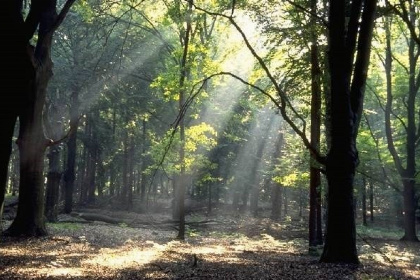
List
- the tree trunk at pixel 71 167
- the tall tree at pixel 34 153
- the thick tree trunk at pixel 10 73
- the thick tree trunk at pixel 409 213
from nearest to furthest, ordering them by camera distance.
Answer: the thick tree trunk at pixel 10 73, the tall tree at pixel 34 153, the thick tree trunk at pixel 409 213, the tree trunk at pixel 71 167

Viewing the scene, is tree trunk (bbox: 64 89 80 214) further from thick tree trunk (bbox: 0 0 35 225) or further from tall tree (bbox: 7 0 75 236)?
thick tree trunk (bbox: 0 0 35 225)

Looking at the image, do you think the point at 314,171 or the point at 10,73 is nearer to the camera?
the point at 10,73

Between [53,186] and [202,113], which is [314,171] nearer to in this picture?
[53,186]

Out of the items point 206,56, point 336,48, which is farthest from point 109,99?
point 336,48

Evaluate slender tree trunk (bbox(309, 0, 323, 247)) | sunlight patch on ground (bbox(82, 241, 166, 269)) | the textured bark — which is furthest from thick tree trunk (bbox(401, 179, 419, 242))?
sunlight patch on ground (bbox(82, 241, 166, 269))

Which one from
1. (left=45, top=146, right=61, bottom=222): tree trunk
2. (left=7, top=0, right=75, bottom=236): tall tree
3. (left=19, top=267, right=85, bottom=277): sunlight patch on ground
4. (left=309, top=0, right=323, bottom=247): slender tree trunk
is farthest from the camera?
(left=45, top=146, right=61, bottom=222): tree trunk

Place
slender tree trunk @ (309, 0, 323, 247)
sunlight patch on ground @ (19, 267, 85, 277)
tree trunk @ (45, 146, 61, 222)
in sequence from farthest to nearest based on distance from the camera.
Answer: tree trunk @ (45, 146, 61, 222) < slender tree trunk @ (309, 0, 323, 247) < sunlight patch on ground @ (19, 267, 85, 277)

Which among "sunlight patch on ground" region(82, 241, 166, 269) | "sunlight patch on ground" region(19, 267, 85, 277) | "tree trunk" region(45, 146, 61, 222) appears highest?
"tree trunk" region(45, 146, 61, 222)

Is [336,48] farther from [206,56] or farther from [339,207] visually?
[206,56]

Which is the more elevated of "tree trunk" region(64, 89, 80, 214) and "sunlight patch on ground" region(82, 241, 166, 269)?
"tree trunk" region(64, 89, 80, 214)

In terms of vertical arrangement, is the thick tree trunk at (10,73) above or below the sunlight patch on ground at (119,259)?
above

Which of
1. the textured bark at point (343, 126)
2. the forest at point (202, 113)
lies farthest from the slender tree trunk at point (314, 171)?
the textured bark at point (343, 126)

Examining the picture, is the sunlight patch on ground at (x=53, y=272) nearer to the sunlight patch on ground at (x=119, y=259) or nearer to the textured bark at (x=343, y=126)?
the sunlight patch on ground at (x=119, y=259)

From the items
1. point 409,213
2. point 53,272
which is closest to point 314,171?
point 53,272
